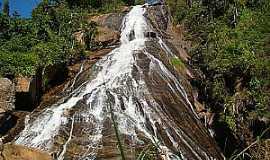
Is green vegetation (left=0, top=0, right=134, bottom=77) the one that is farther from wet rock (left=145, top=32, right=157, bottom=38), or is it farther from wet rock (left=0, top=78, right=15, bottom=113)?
wet rock (left=145, top=32, right=157, bottom=38)

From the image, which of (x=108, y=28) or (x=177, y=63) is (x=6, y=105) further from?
(x=108, y=28)

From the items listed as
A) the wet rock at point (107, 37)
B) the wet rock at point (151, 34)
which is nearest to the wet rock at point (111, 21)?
the wet rock at point (107, 37)

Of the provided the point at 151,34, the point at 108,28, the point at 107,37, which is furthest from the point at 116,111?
the point at 108,28

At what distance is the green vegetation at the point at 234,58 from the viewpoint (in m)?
14.8

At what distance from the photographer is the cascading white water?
12.8 metres

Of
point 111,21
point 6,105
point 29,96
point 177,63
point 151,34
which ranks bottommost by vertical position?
point 29,96

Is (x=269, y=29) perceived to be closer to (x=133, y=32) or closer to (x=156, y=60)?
(x=156, y=60)

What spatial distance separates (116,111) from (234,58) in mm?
5553

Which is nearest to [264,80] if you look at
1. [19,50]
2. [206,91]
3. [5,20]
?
[206,91]

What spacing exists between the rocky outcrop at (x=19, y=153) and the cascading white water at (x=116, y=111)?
4.27 metres

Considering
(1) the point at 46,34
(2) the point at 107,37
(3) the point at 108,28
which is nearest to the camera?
(2) the point at 107,37

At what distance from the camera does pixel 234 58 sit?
17234 millimetres

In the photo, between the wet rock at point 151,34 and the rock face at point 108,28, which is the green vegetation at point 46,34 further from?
the wet rock at point 151,34

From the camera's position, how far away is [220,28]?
21625 mm
